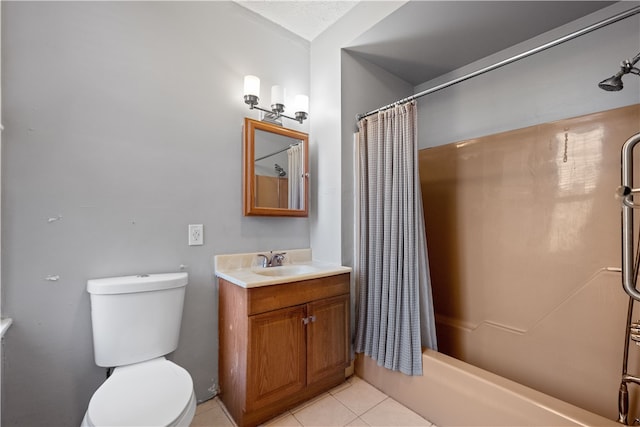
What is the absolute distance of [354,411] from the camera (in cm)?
166

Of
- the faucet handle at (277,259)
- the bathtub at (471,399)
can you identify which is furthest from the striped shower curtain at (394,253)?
the faucet handle at (277,259)

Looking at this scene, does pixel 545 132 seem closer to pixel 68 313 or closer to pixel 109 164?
pixel 109 164

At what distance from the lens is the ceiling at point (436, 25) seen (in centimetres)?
167

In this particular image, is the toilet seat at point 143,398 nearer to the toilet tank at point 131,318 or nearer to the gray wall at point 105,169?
the toilet tank at point 131,318

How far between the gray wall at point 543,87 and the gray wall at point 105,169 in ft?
5.62

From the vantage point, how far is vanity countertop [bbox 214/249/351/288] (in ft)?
5.07

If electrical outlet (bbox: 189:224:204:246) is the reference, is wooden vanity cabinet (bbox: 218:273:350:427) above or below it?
below

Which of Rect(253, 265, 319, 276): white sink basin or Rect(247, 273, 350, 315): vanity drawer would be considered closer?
Rect(247, 273, 350, 315): vanity drawer

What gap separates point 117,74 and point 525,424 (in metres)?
2.64

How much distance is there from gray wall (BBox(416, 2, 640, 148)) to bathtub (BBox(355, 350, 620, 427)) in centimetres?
164

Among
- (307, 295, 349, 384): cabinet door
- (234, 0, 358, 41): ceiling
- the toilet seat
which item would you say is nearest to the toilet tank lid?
the toilet seat

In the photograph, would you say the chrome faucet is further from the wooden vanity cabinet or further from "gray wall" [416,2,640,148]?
"gray wall" [416,2,640,148]

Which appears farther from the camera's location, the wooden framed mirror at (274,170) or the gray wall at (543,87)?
the wooden framed mirror at (274,170)

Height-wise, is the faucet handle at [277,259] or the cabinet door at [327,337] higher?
the faucet handle at [277,259]
